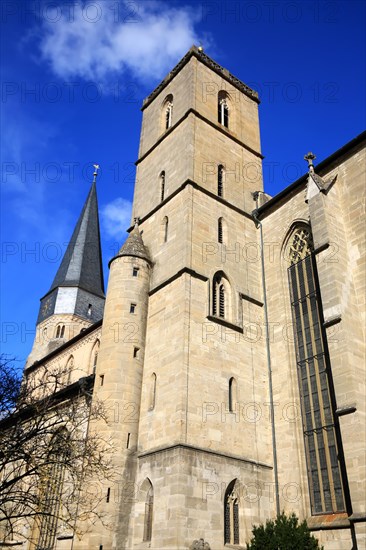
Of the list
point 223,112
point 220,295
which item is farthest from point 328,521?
point 223,112

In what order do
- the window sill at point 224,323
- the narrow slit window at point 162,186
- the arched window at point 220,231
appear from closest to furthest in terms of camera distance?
the window sill at point 224,323
the arched window at point 220,231
the narrow slit window at point 162,186

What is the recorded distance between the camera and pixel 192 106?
71.8 ft

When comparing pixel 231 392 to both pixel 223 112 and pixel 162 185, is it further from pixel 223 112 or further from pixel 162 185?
pixel 223 112

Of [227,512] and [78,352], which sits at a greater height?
[78,352]

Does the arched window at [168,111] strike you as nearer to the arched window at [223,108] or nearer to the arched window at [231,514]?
the arched window at [223,108]

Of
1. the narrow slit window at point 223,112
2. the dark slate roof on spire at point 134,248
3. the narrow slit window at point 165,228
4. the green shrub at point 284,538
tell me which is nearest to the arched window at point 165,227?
the narrow slit window at point 165,228

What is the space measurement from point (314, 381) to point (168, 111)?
15783 millimetres

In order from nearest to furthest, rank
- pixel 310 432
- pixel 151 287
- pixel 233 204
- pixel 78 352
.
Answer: pixel 310 432 < pixel 151 287 < pixel 233 204 < pixel 78 352

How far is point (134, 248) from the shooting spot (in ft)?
62.4

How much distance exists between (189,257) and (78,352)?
14351mm

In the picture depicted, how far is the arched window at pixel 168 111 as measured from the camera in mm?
24250

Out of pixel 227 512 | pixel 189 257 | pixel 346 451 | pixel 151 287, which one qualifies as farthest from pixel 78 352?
pixel 346 451

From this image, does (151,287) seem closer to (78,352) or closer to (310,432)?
(310,432)

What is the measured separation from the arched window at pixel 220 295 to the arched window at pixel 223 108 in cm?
944
